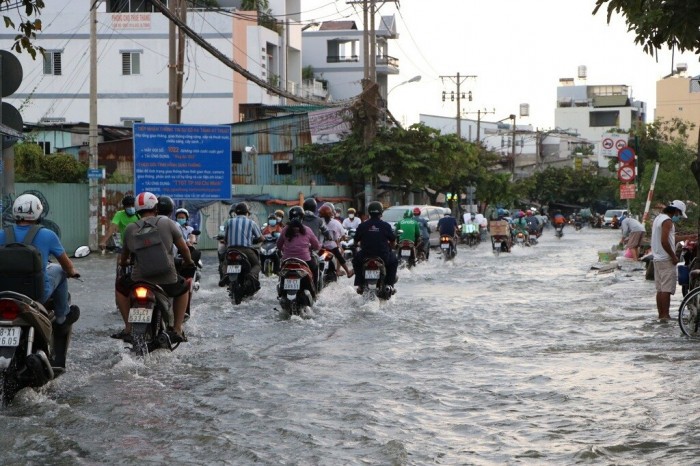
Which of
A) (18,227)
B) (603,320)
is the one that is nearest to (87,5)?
(603,320)

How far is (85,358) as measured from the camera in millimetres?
10727

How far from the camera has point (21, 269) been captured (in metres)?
7.86

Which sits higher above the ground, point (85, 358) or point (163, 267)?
point (163, 267)

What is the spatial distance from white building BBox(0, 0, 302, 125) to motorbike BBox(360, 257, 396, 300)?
119ft

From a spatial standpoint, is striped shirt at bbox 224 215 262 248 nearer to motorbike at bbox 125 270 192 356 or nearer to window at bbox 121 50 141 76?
motorbike at bbox 125 270 192 356

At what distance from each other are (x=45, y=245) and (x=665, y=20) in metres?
5.69

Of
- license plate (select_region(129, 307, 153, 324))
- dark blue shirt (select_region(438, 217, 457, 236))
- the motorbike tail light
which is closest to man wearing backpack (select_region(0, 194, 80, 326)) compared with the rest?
the motorbike tail light

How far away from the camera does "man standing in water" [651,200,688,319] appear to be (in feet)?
44.1

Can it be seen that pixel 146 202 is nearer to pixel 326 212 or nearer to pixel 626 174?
pixel 326 212

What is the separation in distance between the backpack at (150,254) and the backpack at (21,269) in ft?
6.57

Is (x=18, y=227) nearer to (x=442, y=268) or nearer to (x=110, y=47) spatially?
(x=442, y=268)

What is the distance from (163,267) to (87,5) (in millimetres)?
43623

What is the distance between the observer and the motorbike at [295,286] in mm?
14156

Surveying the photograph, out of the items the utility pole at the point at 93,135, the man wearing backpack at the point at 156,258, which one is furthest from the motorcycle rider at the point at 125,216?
the utility pole at the point at 93,135
